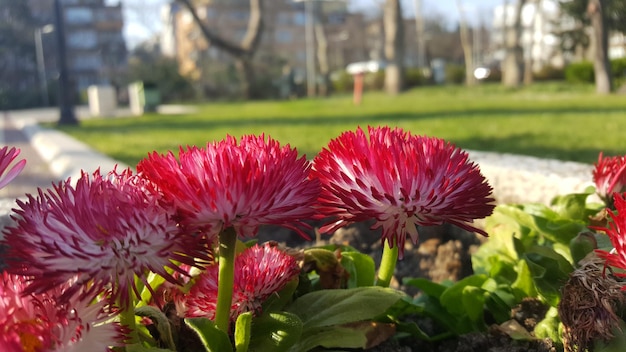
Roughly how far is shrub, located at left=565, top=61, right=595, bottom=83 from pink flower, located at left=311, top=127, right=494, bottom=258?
30.7 metres

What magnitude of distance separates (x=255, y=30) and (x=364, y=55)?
1877 inches

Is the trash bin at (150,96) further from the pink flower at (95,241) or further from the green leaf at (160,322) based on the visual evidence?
the pink flower at (95,241)

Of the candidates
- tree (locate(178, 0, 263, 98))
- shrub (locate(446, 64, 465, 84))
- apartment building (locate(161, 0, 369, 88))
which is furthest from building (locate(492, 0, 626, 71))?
apartment building (locate(161, 0, 369, 88))

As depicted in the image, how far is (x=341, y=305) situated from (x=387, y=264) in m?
0.09

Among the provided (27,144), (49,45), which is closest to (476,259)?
(27,144)

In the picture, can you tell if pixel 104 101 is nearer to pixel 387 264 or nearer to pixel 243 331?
pixel 387 264

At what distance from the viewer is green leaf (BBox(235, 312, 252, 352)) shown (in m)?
0.80

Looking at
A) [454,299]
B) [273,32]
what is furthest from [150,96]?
[273,32]

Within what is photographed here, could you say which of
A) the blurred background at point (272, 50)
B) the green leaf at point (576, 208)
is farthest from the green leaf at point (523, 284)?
the blurred background at point (272, 50)

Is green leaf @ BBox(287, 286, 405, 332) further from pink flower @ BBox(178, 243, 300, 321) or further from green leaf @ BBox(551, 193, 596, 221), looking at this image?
green leaf @ BBox(551, 193, 596, 221)

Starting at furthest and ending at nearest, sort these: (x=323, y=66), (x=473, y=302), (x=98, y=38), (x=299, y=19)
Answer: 1. (x=299, y=19)
2. (x=98, y=38)
3. (x=323, y=66)
4. (x=473, y=302)

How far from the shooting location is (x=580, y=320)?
0.87m

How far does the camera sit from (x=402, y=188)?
2.36 feet

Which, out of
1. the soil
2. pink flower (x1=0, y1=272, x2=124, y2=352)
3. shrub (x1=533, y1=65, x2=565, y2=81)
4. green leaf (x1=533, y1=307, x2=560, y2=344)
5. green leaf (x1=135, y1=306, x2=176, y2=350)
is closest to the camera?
pink flower (x1=0, y1=272, x2=124, y2=352)
